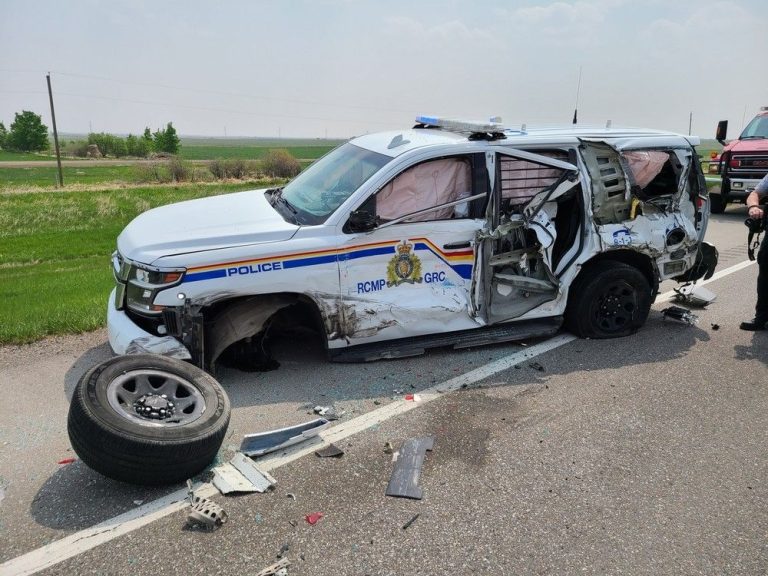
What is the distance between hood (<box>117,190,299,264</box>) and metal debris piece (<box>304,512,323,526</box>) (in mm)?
2114

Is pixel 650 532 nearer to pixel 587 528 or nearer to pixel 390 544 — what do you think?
pixel 587 528

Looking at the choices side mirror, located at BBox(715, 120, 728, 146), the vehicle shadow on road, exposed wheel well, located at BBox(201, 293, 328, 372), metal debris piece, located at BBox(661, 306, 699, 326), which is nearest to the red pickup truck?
side mirror, located at BBox(715, 120, 728, 146)

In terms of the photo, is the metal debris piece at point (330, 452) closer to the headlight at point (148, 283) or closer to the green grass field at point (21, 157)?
the headlight at point (148, 283)

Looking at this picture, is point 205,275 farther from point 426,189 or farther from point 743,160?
point 743,160

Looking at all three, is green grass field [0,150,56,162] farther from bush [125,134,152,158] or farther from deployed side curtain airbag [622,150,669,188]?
deployed side curtain airbag [622,150,669,188]

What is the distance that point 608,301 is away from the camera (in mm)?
5777

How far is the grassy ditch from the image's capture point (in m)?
6.02

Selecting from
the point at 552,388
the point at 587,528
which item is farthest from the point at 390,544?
the point at 552,388

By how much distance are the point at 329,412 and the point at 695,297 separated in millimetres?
4790

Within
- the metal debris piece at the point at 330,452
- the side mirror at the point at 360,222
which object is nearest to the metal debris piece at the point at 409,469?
the metal debris piece at the point at 330,452

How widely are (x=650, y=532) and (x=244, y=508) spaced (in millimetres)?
2099

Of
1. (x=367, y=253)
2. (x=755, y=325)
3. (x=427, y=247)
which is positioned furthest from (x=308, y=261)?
(x=755, y=325)

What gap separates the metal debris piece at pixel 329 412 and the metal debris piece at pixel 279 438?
30 cm

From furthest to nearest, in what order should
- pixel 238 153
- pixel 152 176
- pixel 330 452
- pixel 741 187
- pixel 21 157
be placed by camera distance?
pixel 238 153
pixel 21 157
pixel 152 176
pixel 741 187
pixel 330 452
